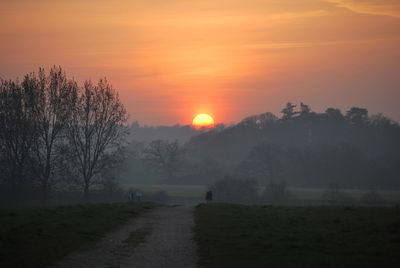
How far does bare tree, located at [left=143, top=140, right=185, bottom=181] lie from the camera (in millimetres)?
114500

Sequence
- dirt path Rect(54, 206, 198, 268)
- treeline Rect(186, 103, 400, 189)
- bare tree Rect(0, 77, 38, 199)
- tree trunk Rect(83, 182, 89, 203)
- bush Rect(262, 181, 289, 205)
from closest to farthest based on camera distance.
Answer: dirt path Rect(54, 206, 198, 268) < bare tree Rect(0, 77, 38, 199) < tree trunk Rect(83, 182, 89, 203) < bush Rect(262, 181, 289, 205) < treeline Rect(186, 103, 400, 189)

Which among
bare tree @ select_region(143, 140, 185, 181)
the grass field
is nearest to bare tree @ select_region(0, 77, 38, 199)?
the grass field

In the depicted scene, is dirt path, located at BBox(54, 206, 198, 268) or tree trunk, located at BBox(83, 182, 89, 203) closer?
dirt path, located at BBox(54, 206, 198, 268)

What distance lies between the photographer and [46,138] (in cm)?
5534

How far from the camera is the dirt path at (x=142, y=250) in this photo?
17.3 metres

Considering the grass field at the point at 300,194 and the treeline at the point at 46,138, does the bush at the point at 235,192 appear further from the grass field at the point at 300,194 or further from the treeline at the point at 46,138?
the treeline at the point at 46,138

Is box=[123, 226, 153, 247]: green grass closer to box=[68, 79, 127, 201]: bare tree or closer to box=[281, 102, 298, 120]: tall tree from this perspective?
box=[68, 79, 127, 201]: bare tree

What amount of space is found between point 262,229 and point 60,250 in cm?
987

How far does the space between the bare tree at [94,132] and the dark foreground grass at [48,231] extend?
25892 millimetres

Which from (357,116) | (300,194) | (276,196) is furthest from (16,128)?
(357,116)

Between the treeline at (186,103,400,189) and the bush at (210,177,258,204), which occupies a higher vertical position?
the treeline at (186,103,400,189)

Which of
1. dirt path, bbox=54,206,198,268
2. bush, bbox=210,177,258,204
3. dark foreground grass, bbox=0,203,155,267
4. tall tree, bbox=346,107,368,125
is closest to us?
dirt path, bbox=54,206,198,268

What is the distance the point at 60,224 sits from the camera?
25.3m

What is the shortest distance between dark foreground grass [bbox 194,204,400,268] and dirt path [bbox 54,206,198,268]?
73 centimetres
